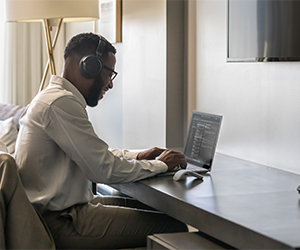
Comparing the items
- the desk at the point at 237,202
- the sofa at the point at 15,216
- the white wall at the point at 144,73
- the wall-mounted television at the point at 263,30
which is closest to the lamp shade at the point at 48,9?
the white wall at the point at 144,73

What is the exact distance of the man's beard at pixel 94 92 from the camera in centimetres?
176

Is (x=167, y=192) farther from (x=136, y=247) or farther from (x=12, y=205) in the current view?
(x=12, y=205)

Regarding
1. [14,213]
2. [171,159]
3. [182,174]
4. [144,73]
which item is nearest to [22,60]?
[144,73]

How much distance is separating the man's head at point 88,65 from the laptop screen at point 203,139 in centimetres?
45

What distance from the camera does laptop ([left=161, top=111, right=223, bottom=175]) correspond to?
1.81m

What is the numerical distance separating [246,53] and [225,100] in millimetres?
447

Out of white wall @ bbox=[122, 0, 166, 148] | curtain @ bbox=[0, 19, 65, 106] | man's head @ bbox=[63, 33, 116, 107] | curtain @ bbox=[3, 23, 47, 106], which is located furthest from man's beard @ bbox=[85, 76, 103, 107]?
curtain @ bbox=[3, 23, 47, 106]

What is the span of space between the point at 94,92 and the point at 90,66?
0.13 m

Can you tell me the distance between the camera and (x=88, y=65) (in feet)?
5.50

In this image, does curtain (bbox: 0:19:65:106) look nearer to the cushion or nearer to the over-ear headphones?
the cushion

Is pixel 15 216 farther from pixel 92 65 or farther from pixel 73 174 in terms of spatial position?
pixel 92 65

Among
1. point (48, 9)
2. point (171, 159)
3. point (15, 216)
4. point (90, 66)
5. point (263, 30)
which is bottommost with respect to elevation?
point (15, 216)

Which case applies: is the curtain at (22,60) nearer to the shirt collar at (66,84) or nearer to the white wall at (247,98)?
the white wall at (247,98)

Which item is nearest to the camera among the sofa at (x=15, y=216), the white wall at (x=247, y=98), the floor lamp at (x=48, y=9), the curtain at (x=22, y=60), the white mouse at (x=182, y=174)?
the sofa at (x=15, y=216)
